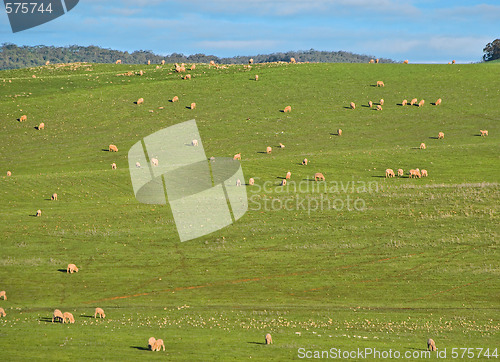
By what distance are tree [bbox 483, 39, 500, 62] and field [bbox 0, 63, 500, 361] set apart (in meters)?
75.6

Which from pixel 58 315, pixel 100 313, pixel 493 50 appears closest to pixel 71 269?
pixel 100 313

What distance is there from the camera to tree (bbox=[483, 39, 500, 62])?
16650 centimetres

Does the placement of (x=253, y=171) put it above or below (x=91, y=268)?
above

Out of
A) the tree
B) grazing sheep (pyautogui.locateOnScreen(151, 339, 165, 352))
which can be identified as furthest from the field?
the tree

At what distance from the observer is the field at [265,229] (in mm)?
33906

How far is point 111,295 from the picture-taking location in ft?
134

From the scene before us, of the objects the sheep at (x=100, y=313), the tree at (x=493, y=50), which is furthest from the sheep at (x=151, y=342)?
the tree at (x=493, y=50)

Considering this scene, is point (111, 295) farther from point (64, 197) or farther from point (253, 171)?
point (253, 171)

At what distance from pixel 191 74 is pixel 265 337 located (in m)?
78.6

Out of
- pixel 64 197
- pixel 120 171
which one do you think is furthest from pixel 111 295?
pixel 120 171

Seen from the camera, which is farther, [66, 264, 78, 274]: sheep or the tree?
the tree

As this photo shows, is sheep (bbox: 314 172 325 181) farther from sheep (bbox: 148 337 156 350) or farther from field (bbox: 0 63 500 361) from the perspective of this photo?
sheep (bbox: 148 337 156 350)

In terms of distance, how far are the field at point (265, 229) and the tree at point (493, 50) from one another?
75.6 metres

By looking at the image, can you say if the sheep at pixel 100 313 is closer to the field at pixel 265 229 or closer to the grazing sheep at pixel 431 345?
the field at pixel 265 229
